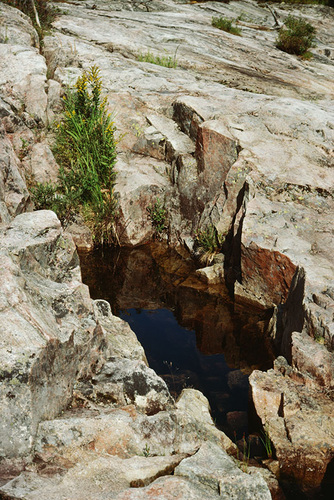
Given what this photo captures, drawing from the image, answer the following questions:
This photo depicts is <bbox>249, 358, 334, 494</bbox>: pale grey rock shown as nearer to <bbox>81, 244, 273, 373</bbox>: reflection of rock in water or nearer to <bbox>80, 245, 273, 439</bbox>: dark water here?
<bbox>80, 245, 273, 439</bbox>: dark water

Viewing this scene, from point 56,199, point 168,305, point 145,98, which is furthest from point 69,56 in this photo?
point 168,305

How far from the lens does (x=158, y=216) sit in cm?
985

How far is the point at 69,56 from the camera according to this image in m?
12.6

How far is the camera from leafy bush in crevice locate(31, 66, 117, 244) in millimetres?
9523

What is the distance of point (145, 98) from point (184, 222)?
3842 mm

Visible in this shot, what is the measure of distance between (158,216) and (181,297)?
2.19 meters

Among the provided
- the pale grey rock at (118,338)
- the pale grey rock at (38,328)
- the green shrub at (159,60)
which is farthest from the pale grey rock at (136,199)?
the green shrub at (159,60)

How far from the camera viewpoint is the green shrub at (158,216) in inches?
388

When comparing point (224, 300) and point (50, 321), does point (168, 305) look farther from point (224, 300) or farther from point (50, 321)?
point (50, 321)

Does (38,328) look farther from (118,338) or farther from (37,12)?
(37,12)

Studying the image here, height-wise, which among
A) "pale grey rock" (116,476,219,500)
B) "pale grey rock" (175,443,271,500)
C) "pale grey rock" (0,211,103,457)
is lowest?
"pale grey rock" (175,443,271,500)

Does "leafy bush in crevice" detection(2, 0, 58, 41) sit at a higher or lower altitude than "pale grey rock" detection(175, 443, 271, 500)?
higher

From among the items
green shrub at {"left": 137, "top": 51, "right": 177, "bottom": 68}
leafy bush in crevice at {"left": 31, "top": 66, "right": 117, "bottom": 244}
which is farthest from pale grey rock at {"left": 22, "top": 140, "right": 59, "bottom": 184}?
green shrub at {"left": 137, "top": 51, "right": 177, "bottom": 68}

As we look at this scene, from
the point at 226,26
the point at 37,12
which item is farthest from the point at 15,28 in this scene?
the point at 226,26
